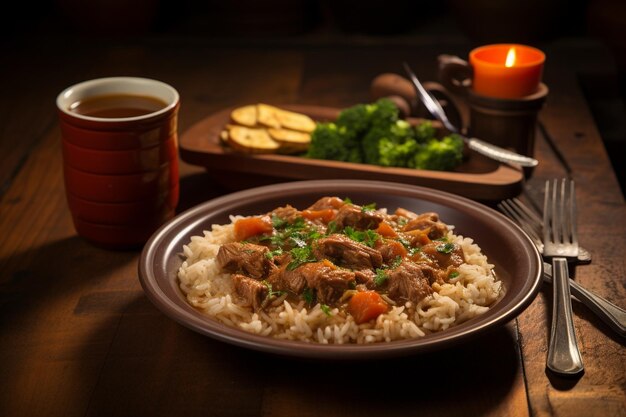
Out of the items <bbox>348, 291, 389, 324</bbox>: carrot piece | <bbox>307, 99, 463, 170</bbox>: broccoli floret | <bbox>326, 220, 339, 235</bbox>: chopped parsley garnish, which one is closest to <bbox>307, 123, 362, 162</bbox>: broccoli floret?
<bbox>307, 99, 463, 170</bbox>: broccoli floret

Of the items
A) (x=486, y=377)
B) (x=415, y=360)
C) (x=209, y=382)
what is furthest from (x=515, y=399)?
(x=209, y=382)

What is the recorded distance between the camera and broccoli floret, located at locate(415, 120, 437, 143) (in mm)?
3971

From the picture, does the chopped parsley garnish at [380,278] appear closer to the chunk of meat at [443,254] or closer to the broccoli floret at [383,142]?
the chunk of meat at [443,254]

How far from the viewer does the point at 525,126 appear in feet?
13.2

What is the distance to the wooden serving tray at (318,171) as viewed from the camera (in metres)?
3.58

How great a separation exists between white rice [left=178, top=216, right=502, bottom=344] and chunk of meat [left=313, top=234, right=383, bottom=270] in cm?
20

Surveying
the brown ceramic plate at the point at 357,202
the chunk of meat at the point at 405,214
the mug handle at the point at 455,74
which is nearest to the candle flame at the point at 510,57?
the mug handle at the point at 455,74

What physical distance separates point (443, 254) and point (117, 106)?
1466 millimetres

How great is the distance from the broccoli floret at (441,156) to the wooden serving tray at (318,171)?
0.18 ft

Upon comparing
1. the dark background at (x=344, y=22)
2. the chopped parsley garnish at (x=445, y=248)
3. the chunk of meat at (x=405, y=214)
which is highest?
the chopped parsley garnish at (x=445, y=248)

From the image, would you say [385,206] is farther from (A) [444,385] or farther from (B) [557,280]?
(A) [444,385]

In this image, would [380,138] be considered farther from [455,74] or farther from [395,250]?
[395,250]

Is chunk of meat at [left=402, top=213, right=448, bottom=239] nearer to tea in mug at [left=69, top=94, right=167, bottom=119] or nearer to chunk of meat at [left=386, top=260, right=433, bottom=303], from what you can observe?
chunk of meat at [left=386, top=260, right=433, bottom=303]

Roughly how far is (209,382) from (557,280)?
1215mm
